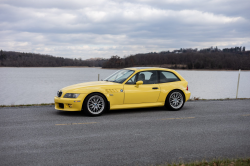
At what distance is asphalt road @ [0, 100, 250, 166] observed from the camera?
14.2ft

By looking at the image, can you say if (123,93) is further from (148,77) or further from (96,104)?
(148,77)

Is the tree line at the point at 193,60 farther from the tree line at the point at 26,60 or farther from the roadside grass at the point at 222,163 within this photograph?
the roadside grass at the point at 222,163

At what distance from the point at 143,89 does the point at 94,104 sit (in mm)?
1841

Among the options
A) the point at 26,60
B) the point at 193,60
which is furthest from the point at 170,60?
the point at 26,60

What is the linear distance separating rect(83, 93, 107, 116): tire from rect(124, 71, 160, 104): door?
834 millimetres

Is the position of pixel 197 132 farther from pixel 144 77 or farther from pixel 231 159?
pixel 144 77

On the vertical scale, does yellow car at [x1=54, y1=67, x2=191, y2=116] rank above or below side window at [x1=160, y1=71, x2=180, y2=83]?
below

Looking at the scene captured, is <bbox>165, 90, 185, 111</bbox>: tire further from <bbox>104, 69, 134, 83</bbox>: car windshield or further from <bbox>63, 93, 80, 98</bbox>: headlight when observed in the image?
<bbox>63, 93, 80, 98</bbox>: headlight

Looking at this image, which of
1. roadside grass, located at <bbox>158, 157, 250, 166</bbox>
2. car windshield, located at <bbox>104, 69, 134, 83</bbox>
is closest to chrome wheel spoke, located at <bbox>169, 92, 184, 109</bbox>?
car windshield, located at <bbox>104, 69, 134, 83</bbox>

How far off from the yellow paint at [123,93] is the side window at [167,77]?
17 cm

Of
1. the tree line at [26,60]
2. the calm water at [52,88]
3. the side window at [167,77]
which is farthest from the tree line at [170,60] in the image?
the side window at [167,77]

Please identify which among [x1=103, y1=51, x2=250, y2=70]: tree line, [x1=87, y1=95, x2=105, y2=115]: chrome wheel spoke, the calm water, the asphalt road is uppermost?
[x1=103, y1=51, x2=250, y2=70]: tree line

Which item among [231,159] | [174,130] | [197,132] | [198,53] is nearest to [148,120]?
[174,130]

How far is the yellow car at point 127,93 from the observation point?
25.8 ft
